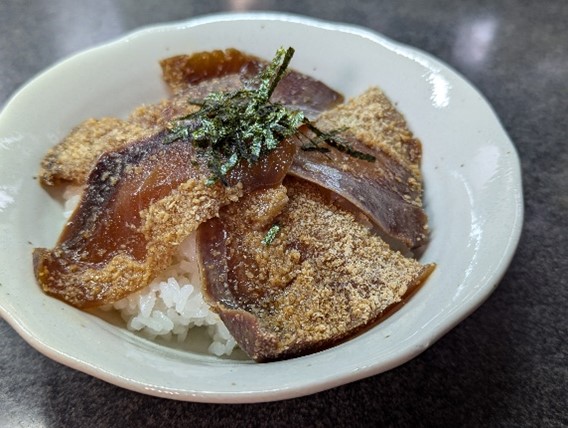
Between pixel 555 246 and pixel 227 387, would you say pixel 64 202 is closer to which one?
pixel 227 387

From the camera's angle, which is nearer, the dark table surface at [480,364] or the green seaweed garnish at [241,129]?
the dark table surface at [480,364]

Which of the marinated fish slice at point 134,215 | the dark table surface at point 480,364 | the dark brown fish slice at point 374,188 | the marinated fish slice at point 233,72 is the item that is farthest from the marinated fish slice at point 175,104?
the dark table surface at point 480,364

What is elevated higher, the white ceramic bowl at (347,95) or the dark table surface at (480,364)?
the white ceramic bowl at (347,95)

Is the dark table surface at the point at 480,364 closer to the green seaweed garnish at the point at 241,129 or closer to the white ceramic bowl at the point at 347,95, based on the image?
the white ceramic bowl at the point at 347,95

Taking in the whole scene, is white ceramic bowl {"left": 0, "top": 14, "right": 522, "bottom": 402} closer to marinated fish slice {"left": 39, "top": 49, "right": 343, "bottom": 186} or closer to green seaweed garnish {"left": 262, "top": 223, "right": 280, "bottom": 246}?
marinated fish slice {"left": 39, "top": 49, "right": 343, "bottom": 186}

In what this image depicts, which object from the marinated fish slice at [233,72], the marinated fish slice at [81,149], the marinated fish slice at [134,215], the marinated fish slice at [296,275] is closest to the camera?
the marinated fish slice at [296,275]

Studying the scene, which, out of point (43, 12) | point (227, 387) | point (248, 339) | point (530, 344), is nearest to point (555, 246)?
point (530, 344)

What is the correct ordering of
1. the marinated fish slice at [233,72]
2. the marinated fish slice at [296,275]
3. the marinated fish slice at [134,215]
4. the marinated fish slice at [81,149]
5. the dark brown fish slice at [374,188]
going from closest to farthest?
1. the marinated fish slice at [296,275]
2. the marinated fish slice at [134,215]
3. the dark brown fish slice at [374,188]
4. the marinated fish slice at [81,149]
5. the marinated fish slice at [233,72]

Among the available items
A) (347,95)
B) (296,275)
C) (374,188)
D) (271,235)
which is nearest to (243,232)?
(271,235)
